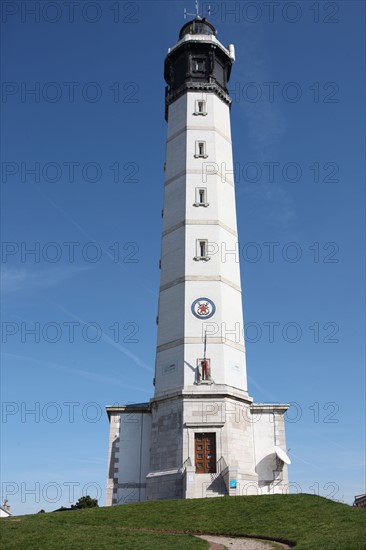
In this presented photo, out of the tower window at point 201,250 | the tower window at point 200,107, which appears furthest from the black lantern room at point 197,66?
the tower window at point 201,250

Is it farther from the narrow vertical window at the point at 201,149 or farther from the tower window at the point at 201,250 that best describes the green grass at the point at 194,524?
the narrow vertical window at the point at 201,149

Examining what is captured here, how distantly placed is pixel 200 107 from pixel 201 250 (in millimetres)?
12611

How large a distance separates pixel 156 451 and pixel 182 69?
30225mm

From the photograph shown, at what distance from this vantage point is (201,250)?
38875 mm

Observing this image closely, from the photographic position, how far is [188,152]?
1666 inches

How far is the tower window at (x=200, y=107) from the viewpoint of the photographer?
4369 centimetres

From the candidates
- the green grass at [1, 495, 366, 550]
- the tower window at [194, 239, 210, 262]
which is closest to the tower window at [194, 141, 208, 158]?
the tower window at [194, 239, 210, 262]

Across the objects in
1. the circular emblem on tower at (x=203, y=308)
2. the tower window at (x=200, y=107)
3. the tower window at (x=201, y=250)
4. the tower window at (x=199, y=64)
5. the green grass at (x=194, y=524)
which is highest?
the tower window at (x=199, y=64)

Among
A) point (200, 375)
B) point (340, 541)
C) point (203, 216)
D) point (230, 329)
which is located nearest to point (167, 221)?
point (203, 216)

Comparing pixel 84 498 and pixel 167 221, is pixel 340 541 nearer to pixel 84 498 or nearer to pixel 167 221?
pixel 167 221

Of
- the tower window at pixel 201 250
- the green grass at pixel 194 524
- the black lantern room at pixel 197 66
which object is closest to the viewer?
the green grass at pixel 194 524

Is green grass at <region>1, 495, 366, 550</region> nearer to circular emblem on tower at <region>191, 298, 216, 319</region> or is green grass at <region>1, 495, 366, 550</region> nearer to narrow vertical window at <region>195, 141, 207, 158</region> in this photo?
circular emblem on tower at <region>191, 298, 216, 319</region>

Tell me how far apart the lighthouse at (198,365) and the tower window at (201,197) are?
2.9 inches

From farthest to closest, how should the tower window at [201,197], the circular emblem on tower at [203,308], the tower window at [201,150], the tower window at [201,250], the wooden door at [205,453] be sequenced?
1. the tower window at [201,150]
2. the tower window at [201,197]
3. the tower window at [201,250]
4. the circular emblem on tower at [203,308]
5. the wooden door at [205,453]
